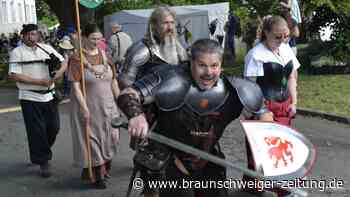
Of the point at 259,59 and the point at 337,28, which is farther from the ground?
the point at 259,59

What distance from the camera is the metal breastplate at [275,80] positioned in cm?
475

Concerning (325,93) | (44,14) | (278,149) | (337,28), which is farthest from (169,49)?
(44,14)

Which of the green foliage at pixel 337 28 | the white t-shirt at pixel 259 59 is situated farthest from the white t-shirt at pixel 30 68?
the green foliage at pixel 337 28

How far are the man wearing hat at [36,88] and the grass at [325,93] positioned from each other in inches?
187

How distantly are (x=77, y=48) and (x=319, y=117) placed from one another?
4944mm

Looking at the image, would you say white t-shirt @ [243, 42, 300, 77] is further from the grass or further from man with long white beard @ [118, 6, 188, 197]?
the grass

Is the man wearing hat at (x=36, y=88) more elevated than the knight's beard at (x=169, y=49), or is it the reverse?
the knight's beard at (x=169, y=49)

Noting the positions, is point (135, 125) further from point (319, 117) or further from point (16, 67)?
point (319, 117)

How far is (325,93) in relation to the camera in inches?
421

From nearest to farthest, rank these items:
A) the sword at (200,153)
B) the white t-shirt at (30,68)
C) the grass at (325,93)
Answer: the sword at (200,153) → the white t-shirt at (30,68) → the grass at (325,93)

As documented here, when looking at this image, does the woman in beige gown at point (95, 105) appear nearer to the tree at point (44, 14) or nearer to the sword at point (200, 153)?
the sword at point (200, 153)

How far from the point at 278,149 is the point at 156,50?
66.6 inches

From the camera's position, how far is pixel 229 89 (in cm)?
352

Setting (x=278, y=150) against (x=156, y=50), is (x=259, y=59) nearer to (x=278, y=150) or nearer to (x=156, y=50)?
(x=156, y=50)
